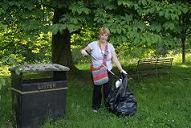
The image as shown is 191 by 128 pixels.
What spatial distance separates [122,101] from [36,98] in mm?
1733

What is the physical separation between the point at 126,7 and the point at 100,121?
2978 mm

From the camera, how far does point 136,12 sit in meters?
9.92

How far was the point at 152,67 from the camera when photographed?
13.6m

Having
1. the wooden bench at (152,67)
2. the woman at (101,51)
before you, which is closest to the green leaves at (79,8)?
the woman at (101,51)

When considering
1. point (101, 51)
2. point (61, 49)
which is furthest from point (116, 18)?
point (61, 49)

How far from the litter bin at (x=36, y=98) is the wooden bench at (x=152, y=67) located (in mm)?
5376

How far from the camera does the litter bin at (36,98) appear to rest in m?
7.52

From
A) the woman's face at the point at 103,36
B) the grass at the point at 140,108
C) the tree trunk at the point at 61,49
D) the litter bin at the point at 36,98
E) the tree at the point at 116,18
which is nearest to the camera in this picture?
the litter bin at the point at 36,98

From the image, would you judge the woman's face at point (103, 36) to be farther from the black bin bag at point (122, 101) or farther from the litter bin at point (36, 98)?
the litter bin at point (36, 98)

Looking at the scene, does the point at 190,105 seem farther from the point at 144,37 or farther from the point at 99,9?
the point at 99,9

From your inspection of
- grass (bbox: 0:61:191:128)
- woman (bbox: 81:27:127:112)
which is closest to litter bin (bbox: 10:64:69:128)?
grass (bbox: 0:61:191:128)

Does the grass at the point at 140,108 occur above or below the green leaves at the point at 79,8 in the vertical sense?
below

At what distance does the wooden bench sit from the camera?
13309 mm

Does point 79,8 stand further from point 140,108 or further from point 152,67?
point 152,67
